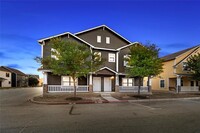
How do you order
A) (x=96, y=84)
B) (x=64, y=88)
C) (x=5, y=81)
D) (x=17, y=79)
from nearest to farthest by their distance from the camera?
(x=64, y=88)
(x=96, y=84)
(x=5, y=81)
(x=17, y=79)

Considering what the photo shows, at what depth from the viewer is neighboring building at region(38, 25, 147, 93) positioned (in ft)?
77.9

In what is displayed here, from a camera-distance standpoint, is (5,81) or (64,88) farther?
(5,81)

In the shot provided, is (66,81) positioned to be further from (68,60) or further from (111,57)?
(111,57)

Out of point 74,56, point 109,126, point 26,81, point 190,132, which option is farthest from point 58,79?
point 26,81

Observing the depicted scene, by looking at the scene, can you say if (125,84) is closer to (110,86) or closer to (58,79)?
(110,86)

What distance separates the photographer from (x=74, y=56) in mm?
18078

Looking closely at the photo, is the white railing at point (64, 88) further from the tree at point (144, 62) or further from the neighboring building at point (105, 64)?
the tree at point (144, 62)

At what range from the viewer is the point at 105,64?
83.8 ft

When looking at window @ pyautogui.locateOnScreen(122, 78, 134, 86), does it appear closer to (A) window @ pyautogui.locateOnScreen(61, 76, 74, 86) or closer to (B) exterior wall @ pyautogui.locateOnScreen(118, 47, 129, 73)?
(B) exterior wall @ pyautogui.locateOnScreen(118, 47, 129, 73)

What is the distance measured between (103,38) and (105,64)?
396cm

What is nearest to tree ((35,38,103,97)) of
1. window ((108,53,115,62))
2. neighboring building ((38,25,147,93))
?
neighboring building ((38,25,147,93))

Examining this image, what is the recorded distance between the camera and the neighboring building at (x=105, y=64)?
23.8 metres

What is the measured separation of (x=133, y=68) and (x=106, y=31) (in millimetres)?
8046

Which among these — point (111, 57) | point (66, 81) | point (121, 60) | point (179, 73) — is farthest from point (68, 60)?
point (179, 73)
